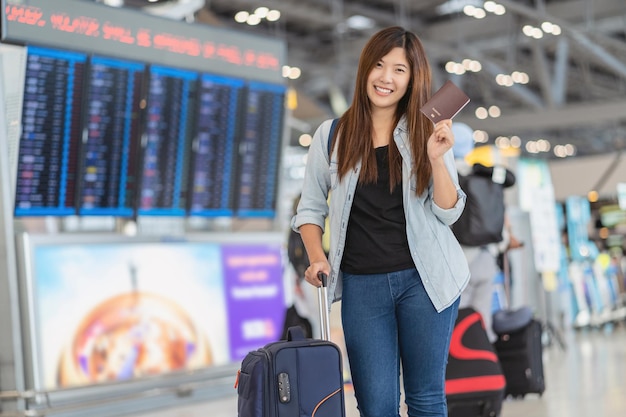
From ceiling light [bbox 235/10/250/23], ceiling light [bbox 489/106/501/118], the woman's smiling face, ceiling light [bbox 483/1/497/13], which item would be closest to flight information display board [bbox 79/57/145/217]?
the woman's smiling face

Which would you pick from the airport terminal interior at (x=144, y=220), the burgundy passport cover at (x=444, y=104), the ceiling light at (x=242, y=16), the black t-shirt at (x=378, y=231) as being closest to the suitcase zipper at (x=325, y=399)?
the black t-shirt at (x=378, y=231)

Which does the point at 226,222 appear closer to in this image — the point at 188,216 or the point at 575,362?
the point at 188,216

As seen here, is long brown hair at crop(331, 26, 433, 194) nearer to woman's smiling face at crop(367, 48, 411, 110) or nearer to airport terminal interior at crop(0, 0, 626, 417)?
woman's smiling face at crop(367, 48, 411, 110)

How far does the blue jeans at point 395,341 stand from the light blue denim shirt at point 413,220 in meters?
0.05

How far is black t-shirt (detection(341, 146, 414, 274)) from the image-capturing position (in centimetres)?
228

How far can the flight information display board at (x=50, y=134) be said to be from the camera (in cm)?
536

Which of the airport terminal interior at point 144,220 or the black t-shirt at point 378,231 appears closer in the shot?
the black t-shirt at point 378,231

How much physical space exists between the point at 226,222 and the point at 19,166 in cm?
235

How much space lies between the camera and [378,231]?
7.54ft

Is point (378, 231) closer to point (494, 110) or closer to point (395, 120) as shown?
point (395, 120)

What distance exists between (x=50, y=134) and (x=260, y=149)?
69.3 inches

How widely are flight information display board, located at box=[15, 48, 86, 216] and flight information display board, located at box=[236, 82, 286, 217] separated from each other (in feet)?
4.59

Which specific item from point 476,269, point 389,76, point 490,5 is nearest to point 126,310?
point 476,269

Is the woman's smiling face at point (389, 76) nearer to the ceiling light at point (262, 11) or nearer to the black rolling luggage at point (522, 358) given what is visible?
the black rolling luggage at point (522, 358)
